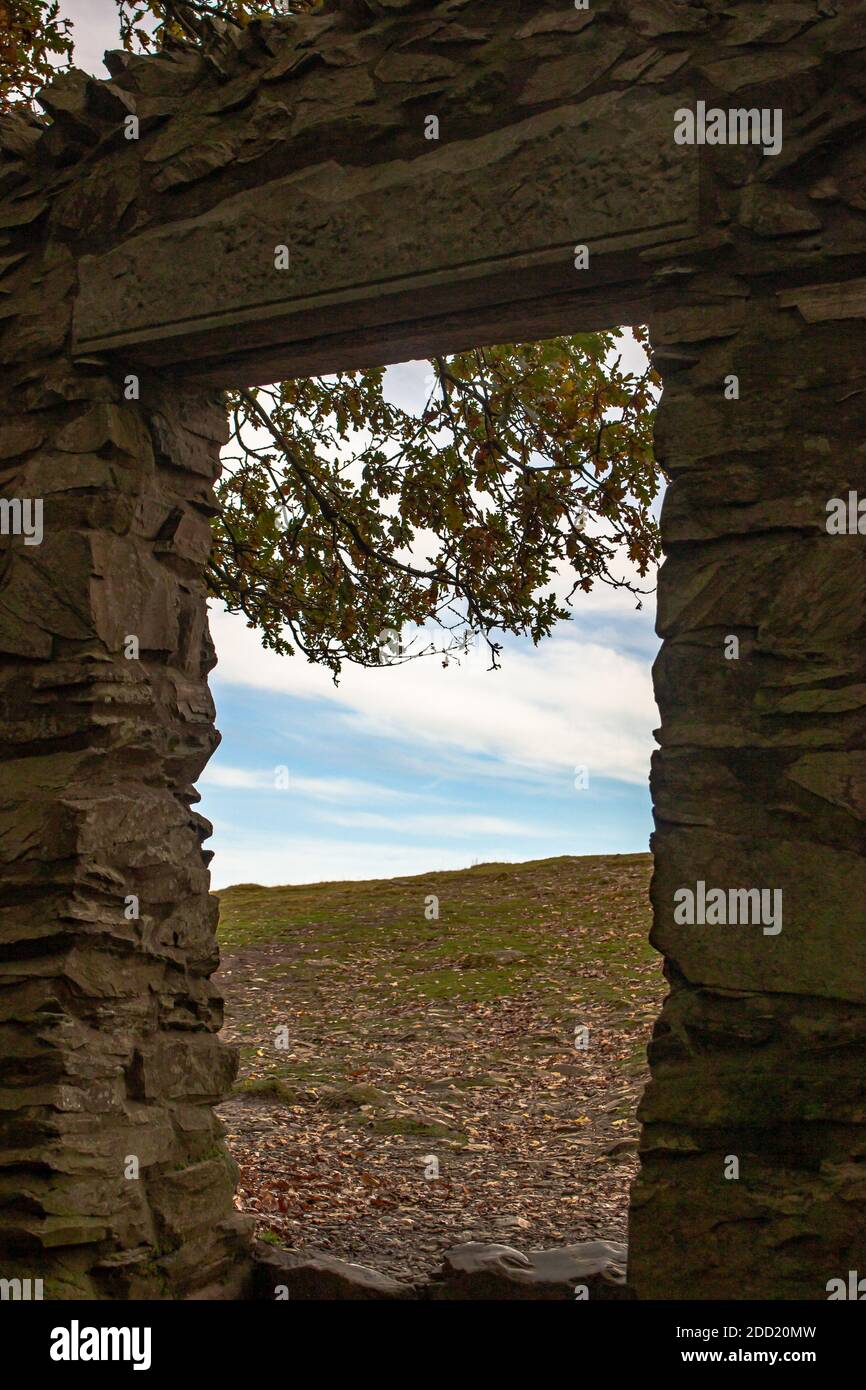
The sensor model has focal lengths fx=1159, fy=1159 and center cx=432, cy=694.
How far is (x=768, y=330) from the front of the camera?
9.96 feet

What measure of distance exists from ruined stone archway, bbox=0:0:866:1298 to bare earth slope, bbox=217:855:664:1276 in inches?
51.8

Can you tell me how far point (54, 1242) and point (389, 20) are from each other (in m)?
3.78

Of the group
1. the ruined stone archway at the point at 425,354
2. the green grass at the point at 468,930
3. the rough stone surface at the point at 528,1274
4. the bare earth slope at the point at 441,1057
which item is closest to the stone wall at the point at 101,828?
the ruined stone archway at the point at 425,354

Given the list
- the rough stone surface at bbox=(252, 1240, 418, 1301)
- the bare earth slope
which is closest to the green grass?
the bare earth slope

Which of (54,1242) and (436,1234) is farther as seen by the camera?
(436,1234)

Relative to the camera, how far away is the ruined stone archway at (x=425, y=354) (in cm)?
288

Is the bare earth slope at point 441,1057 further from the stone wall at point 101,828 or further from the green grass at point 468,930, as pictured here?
the stone wall at point 101,828

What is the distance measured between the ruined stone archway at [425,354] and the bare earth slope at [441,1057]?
1315 mm

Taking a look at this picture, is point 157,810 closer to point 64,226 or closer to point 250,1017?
point 64,226

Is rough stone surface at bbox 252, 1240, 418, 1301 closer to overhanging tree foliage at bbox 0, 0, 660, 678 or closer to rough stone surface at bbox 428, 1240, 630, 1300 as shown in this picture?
rough stone surface at bbox 428, 1240, 630, 1300

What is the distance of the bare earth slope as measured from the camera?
504cm

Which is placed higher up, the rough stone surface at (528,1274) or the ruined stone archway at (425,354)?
the ruined stone archway at (425,354)

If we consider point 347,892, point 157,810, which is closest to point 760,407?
point 157,810
